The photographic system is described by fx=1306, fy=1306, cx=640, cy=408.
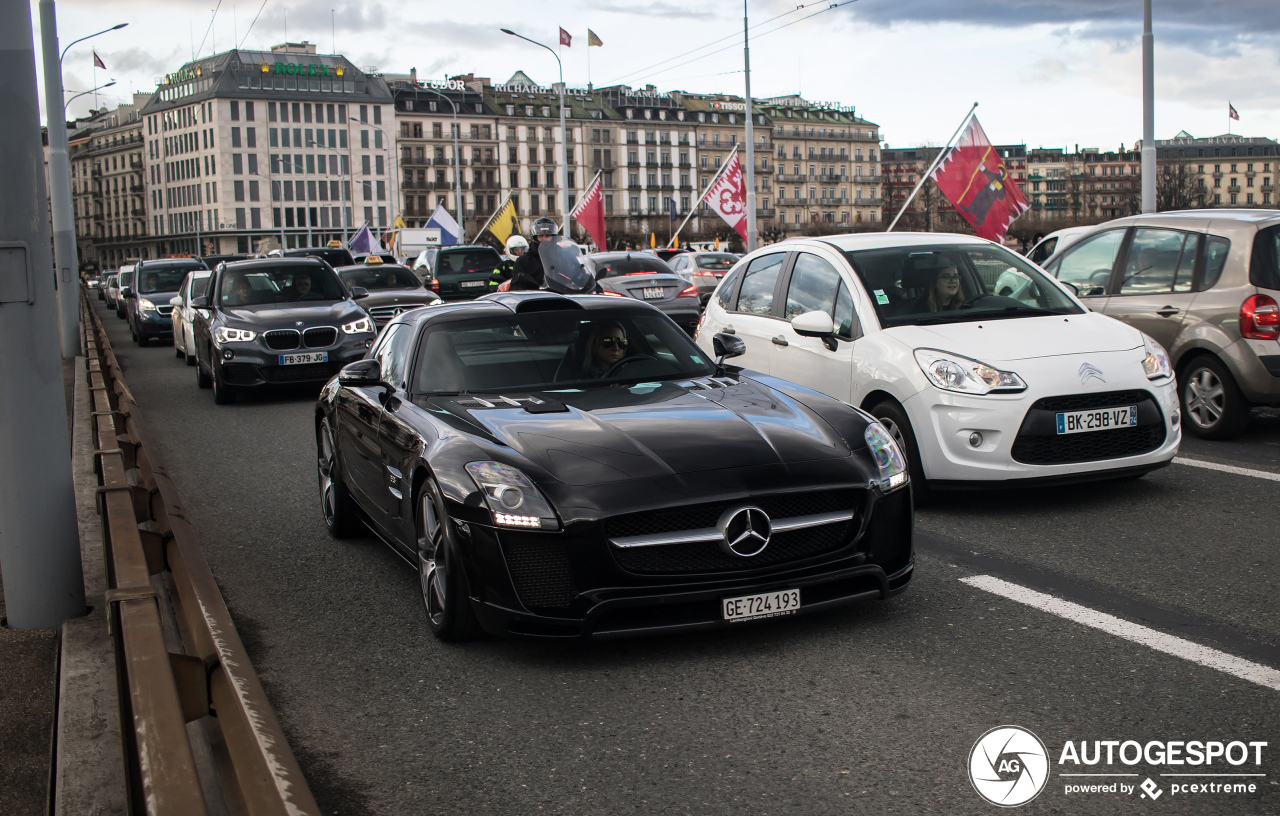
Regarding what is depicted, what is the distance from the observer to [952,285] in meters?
7.88

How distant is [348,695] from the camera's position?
14.2 ft

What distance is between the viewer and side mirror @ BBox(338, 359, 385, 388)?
611 cm

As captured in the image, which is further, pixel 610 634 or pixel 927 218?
pixel 927 218

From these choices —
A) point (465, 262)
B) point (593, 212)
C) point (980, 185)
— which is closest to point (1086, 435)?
point (980, 185)

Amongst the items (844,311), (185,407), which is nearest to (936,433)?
(844,311)

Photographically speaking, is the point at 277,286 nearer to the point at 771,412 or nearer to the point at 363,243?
the point at 771,412

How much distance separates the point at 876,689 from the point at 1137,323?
6.61 m

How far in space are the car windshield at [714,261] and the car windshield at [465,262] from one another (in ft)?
17.9

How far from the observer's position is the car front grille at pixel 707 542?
439 centimetres

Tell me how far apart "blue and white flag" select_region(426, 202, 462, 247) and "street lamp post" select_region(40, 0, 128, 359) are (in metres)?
16.8

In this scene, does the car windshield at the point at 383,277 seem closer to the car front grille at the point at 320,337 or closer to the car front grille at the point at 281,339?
the car front grille at the point at 320,337

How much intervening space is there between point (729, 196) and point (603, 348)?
81.9 ft

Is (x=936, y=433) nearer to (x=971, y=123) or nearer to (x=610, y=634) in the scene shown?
(x=610, y=634)

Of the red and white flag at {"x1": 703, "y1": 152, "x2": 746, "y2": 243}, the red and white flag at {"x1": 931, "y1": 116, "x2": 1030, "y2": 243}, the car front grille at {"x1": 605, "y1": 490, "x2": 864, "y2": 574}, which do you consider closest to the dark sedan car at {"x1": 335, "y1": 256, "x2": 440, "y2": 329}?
the red and white flag at {"x1": 931, "y1": 116, "x2": 1030, "y2": 243}
